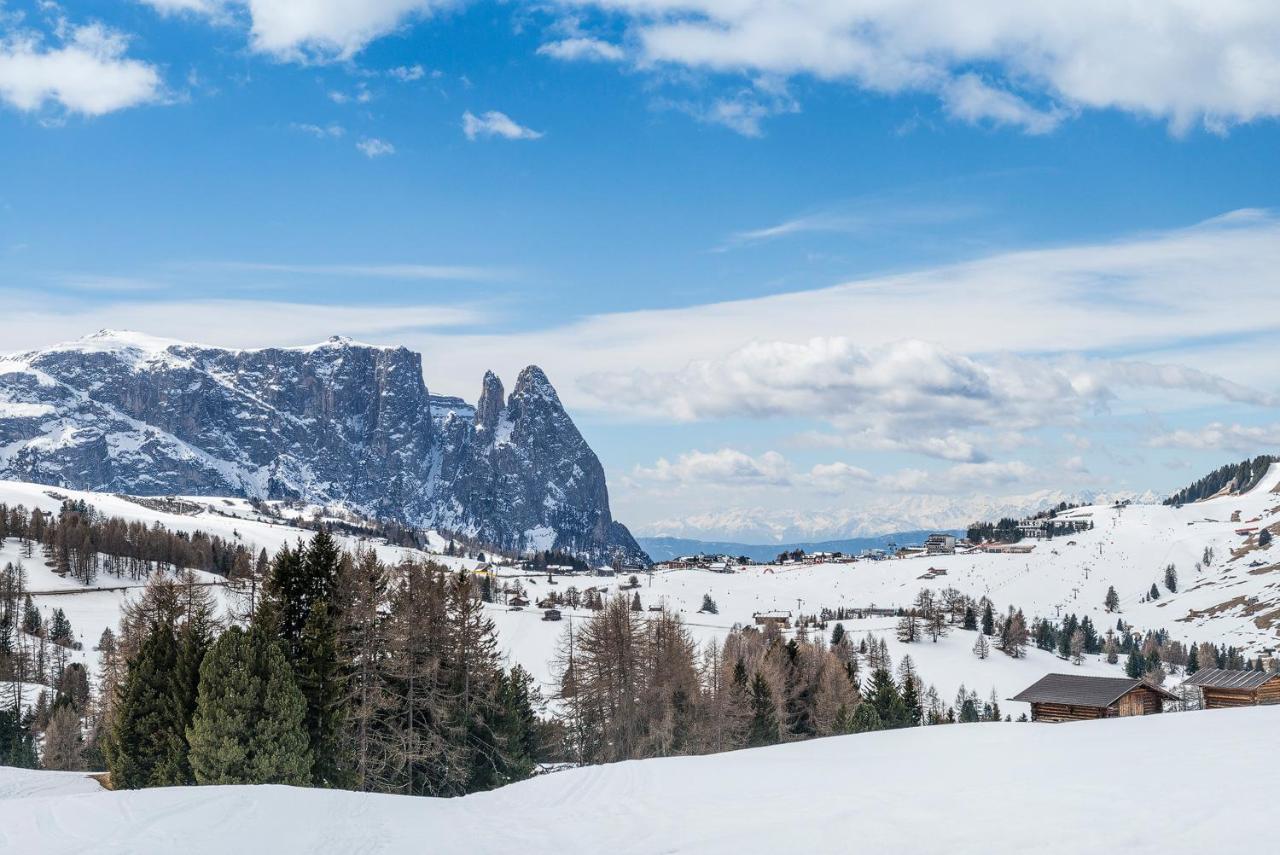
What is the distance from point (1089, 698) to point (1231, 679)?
7.68 meters

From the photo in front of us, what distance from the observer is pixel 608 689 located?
4875cm

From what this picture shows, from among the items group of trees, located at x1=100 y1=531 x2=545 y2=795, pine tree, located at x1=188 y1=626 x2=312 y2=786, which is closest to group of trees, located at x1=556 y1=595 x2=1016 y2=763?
group of trees, located at x1=100 y1=531 x2=545 y2=795

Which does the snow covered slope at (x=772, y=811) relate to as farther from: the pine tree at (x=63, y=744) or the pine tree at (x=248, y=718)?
the pine tree at (x=63, y=744)

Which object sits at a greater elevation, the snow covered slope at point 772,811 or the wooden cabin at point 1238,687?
the snow covered slope at point 772,811

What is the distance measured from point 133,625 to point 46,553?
163 m

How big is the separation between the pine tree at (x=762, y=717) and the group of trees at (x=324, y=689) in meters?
21.2

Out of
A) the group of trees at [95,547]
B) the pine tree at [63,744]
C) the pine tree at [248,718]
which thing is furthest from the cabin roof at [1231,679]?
the group of trees at [95,547]

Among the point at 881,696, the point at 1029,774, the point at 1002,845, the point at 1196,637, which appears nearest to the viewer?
the point at 1002,845

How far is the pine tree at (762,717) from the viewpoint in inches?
2324

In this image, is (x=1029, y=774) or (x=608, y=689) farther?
(x=608, y=689)

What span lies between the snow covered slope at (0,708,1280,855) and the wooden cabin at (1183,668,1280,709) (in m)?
27.5

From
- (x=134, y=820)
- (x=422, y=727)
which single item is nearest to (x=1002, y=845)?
(x=134, y=820)

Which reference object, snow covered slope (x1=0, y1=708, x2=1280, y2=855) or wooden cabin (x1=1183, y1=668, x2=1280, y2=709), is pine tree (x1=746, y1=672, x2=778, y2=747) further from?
snow covered slope (x1=0, y1=708, x2=1280, y2=855)

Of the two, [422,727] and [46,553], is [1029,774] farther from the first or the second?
[46,553]
